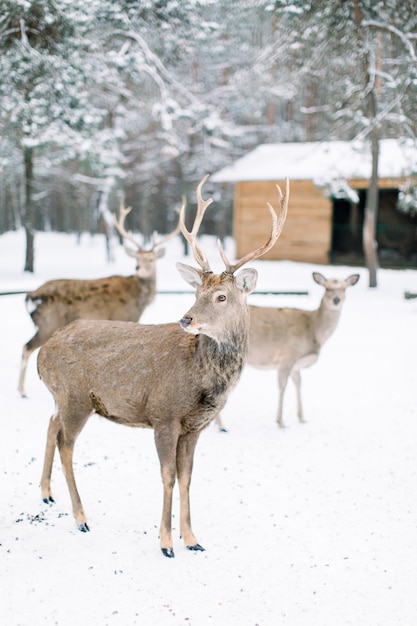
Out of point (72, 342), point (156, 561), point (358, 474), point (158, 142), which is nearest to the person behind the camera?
point (156, 561)

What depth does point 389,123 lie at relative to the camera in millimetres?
15336

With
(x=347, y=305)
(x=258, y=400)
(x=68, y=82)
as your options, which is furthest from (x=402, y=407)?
(x=68, y=82)

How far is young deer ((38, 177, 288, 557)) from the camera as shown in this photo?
12.8ft

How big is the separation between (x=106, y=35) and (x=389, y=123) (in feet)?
23.5

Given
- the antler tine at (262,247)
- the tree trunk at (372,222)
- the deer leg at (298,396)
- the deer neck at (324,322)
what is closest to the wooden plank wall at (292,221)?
the tree trunk at (372,222)

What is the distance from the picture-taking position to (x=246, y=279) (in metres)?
4.09

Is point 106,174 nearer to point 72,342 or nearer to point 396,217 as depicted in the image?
point 396,217

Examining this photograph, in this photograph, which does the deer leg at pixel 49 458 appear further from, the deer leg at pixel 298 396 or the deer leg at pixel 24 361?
the deer leg at pixel 298 396

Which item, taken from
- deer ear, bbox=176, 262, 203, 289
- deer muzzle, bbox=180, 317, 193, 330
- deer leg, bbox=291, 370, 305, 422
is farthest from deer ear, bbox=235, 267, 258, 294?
deer leg, bbox=291, 370, 305, 422

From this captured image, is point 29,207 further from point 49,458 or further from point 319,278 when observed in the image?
point 49,458

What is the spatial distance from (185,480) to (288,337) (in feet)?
9.58

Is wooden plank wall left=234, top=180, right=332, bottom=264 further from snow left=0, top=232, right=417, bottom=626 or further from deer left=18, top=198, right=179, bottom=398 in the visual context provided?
deer left=18, top=198, right=179, bottom=398

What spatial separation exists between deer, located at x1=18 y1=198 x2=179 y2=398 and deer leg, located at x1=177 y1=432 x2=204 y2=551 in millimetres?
3593

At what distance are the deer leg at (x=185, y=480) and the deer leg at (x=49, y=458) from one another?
967 mm
